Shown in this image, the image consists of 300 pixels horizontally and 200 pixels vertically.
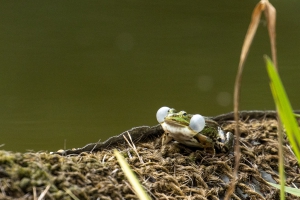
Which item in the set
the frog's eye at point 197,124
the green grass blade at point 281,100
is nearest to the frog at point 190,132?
the frog's eye at point 197,124

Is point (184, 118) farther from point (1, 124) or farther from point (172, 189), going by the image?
point (1, 124)

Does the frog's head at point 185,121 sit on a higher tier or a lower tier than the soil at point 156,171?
higher

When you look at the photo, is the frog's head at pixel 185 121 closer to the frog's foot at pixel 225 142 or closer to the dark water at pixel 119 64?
the frog's foot at pixel 225 142

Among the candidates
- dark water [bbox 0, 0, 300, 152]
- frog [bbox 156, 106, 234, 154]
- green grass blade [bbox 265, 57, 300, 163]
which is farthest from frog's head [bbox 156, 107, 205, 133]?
dark water [bbox 0, 0, 300, 152]

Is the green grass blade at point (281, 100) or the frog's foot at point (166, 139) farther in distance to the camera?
the frog's foot at point (166, 139)

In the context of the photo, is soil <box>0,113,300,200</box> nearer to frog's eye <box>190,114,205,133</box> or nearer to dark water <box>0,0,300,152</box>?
frog's eye <box>190,114,205,133</box>

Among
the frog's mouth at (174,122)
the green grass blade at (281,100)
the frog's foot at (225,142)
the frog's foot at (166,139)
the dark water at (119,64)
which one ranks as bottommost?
the green grass blade at (281,100)
